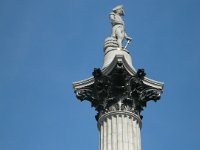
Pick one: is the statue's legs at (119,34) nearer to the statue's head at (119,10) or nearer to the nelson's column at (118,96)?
the statue's head at (119,10)

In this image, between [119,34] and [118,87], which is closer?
[118,87]

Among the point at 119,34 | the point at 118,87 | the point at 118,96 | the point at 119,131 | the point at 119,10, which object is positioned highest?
the point at 119,10

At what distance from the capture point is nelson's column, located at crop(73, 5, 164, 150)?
26.9m

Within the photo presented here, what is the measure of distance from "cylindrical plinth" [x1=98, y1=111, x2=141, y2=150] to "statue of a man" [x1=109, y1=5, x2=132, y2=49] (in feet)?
15.7

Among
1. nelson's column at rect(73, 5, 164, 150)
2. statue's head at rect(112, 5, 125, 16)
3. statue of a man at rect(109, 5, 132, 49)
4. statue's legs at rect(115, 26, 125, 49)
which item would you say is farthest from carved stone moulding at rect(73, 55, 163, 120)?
statue's head at rect(112, 5, 125, 16)

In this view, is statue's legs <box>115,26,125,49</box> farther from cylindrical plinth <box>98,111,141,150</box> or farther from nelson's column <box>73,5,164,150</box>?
cylindrical plinth <box>98,111,141,150</box>

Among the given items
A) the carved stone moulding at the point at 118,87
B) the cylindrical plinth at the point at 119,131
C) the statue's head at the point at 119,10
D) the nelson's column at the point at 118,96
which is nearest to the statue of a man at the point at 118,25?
the statue's head at the point at 119,10

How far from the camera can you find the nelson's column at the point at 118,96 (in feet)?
88.3

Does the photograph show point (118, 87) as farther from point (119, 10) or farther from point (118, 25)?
point (119, 10)

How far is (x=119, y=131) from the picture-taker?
2673 centimetres

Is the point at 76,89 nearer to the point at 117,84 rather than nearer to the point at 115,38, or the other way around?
the point at 117,84

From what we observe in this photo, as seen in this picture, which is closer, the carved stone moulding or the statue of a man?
the carved stone moulding

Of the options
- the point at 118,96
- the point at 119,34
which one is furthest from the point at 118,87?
the point at 119,34

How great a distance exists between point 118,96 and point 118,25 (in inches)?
230
